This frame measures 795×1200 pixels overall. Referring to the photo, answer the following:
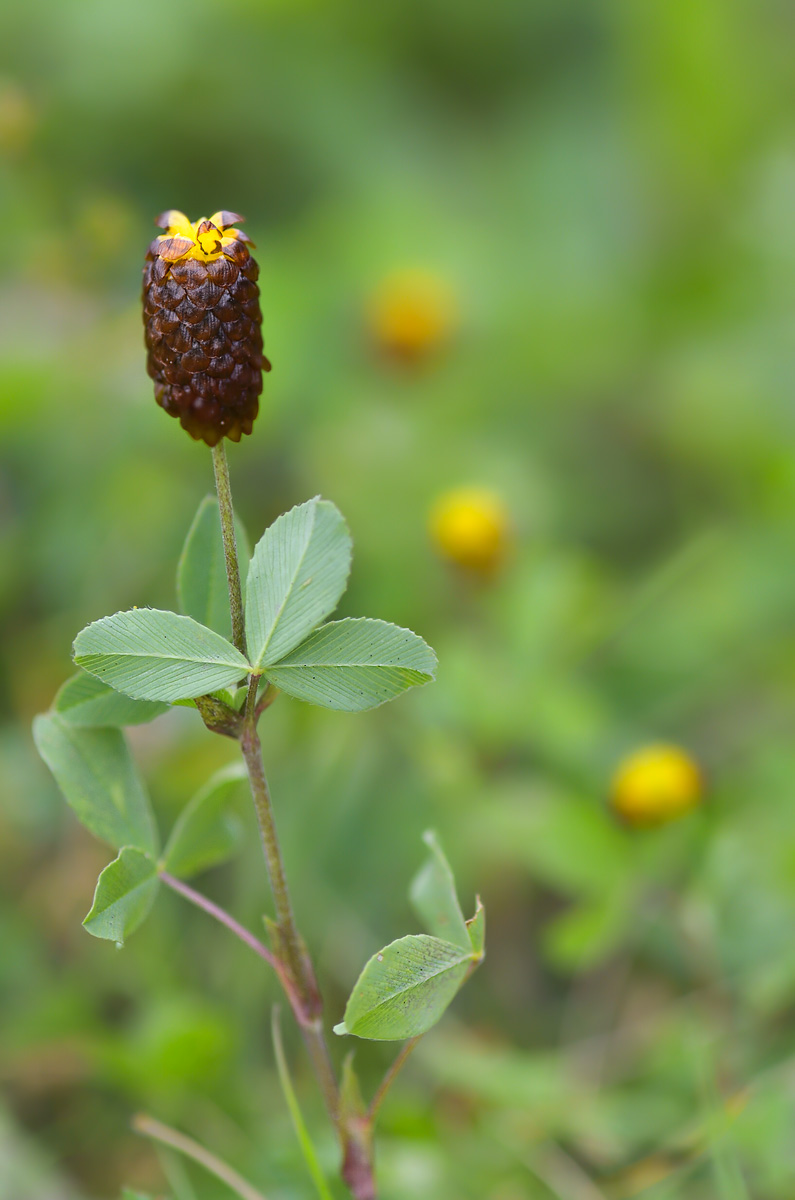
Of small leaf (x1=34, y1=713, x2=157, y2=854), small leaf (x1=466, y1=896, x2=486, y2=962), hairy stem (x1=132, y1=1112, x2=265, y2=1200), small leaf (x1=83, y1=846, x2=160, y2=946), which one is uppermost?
small leaf (x1=34, y1=713, x2=157, y2=854)

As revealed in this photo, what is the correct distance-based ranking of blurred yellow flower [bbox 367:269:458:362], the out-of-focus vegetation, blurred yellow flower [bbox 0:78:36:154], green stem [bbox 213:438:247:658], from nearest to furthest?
green stem [bbox 213:438:247:658] → the out-of-focus vegetation → blurred yellow flower [bbox 0:78:36:154] → blurred yellow flower [bbox 367:269:458:362]

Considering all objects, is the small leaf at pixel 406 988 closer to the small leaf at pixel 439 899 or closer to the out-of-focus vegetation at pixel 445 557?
the small leaf at pixel 439 899

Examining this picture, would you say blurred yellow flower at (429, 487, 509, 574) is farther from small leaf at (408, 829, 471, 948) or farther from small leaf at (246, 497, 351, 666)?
small leaf at (246, 497, 351, 666)

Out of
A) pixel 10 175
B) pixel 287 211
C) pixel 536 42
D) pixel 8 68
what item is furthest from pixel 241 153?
pixel 536 42

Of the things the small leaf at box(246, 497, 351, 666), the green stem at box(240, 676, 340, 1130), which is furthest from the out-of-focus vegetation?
the small leaf at box(246, 497, 351, 666)

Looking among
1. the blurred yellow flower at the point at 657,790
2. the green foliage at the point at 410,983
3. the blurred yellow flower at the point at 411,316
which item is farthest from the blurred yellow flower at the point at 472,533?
the green foliage at the point at 410,983

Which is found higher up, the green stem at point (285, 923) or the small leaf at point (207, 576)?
the small leaf at point (207, 576)
